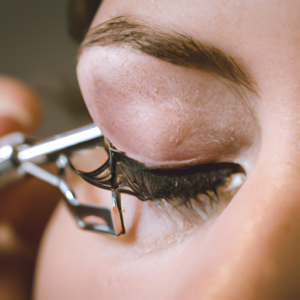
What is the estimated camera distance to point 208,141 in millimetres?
298

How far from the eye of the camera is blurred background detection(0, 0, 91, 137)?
95cm

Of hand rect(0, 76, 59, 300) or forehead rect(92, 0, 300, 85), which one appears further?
hand rect(0, 76, 59, 300)

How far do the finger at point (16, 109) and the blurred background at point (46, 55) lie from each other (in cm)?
26

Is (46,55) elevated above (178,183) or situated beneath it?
situated beneath

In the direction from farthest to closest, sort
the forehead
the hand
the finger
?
the finger
the hand
the forehead

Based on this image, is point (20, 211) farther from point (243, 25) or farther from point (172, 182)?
point (243, 25)

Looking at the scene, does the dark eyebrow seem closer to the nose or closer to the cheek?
the nose

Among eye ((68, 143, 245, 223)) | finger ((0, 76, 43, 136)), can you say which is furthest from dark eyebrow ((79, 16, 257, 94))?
finger ((0, 76, 43, 136))

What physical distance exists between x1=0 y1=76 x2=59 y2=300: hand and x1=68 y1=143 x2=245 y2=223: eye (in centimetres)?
34

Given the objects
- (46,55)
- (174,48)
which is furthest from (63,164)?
(46,55)

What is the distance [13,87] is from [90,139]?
0.32 meters

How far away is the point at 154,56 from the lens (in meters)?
0.28

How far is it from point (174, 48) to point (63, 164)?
31 cm

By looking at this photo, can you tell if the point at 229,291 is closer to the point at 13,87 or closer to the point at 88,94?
the point at 88,94
